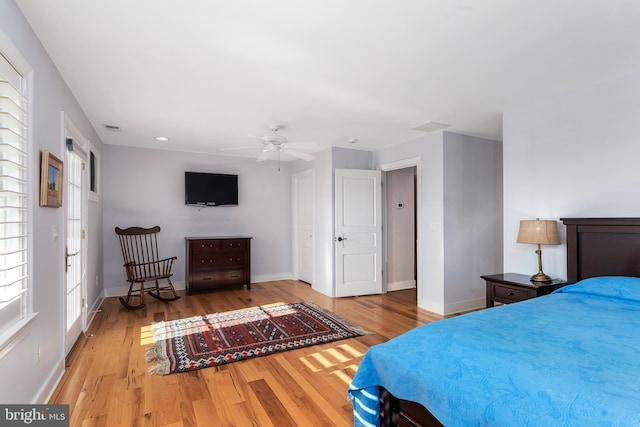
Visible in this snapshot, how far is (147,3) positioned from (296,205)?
475 cm

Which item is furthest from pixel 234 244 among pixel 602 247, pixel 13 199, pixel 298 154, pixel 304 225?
pixel 602 247

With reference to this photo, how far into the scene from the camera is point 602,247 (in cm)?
265

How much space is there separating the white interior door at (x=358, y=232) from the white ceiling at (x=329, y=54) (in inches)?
61.2

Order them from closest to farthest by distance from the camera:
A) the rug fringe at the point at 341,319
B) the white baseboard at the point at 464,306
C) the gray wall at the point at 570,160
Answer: the gray wall at the point at 570,160 → the rug fringe at the point at 341,319 → the white baseboard at the point at 464,306

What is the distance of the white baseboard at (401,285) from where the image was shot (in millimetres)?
5507

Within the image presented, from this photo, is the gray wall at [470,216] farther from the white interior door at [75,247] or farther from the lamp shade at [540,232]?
the white interior door at [75,247]

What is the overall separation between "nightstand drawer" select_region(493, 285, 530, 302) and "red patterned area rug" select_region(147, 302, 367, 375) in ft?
4.51

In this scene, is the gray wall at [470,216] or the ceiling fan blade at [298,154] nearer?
the ceiling fan blade at [298,154]

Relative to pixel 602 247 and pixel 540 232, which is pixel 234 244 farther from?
pixel 602 247

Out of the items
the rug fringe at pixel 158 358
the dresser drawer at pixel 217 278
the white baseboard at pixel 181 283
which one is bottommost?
the rug fringe at pixel 158 358

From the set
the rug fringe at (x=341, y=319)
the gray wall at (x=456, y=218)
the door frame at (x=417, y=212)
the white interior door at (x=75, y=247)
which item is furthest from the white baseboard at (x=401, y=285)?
the white interior door at (x=75, y=247)

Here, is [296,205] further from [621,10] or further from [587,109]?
[621,10]

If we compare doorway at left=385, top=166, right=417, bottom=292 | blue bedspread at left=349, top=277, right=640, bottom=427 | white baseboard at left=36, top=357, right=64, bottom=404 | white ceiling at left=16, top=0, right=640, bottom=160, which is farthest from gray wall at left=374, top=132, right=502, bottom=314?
white baseboard at left=36, top=357, right=64, bottom=404

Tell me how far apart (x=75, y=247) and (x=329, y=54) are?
3.07 metres
